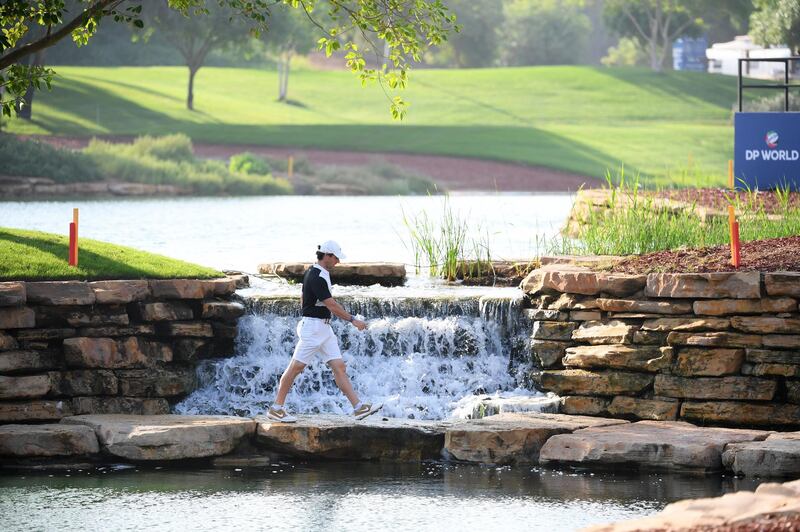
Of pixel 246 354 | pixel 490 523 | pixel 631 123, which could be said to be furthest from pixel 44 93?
pixel 490 523

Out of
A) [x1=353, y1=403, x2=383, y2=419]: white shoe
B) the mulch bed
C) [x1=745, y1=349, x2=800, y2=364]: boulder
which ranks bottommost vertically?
[x1=353, y1=403, x2=383, y2=419]: white shoe

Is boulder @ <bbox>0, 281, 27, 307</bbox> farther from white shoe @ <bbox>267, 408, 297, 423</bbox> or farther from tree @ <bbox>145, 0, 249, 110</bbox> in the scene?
tree @ <bbox>145, 0, 249, 110</bbox>

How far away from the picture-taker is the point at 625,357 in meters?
15.0

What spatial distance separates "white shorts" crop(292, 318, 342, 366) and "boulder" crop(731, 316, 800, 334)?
424 cm

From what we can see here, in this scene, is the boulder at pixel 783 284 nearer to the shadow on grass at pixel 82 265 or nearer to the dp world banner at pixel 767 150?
the shadow on grass at pixel 82 265

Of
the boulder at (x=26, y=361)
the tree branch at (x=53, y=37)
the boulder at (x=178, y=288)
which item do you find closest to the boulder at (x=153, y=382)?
the boulder at (x=26, y=361)

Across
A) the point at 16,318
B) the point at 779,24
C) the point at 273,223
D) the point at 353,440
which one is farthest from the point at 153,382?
the point at 779,24

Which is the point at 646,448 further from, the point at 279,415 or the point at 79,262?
the point at 79,262

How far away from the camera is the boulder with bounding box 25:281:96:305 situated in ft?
49.6

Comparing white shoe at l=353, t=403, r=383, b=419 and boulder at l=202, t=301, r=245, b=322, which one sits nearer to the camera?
white shoe at l=353, t=403, r=383, b=419

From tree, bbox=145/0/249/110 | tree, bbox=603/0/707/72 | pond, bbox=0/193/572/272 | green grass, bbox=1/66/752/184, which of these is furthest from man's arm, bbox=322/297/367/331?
tree, bbox=603/0/707/72

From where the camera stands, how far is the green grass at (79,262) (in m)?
15.8

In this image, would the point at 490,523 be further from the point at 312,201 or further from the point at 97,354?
the point at 312,201

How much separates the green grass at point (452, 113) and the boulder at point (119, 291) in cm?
3476
